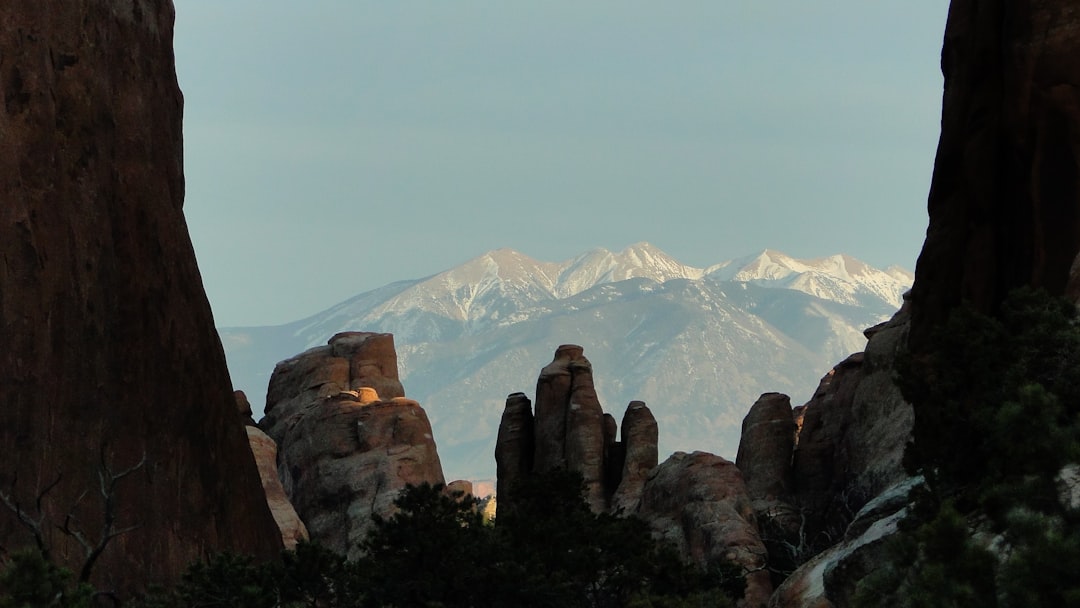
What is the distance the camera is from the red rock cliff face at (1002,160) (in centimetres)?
6119

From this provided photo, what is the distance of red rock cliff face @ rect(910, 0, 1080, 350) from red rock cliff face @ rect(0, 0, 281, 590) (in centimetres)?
2888

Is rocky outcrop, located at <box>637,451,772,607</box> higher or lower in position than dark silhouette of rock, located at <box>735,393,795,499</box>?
lower

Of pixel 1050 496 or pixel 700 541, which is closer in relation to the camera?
pixel 1050 496

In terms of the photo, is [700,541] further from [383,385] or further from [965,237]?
[383,385]

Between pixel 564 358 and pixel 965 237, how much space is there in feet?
185

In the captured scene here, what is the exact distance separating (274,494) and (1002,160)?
44009mm

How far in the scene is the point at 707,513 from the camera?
89125mm

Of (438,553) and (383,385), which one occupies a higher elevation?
(383,385)

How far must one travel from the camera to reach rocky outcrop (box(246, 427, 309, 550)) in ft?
297

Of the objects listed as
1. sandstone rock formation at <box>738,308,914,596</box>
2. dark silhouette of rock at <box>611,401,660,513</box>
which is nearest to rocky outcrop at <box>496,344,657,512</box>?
dark silhouette of rock at <box>611,401,660,513</box>

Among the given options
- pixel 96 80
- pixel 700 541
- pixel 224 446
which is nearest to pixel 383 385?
pixel 700 541

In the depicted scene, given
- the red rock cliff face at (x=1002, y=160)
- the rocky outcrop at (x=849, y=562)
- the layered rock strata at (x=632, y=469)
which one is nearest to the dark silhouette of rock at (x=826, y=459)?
the layered rock strata at (x=632, y=469)

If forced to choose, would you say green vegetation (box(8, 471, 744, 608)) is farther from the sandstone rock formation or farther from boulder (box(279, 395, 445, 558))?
boulder (box(279, 395, 445, 558))

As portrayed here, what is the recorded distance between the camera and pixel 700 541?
3469 inches
